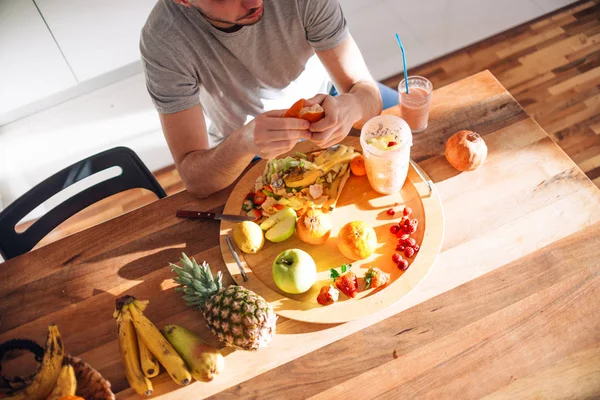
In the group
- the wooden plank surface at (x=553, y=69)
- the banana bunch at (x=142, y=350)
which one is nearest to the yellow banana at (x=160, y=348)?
the banana bunch at (x=142, y=350)

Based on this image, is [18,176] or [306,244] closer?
[306,244]

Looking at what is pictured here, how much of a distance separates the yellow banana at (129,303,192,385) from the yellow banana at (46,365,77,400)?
0.56 feet

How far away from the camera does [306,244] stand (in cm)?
133

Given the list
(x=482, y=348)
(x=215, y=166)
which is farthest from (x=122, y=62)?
(x=482, y=348)

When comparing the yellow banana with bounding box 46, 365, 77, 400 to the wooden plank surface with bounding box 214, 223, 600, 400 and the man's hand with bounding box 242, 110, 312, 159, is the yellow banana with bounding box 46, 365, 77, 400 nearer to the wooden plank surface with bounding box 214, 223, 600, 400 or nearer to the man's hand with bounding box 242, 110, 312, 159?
the wooden plank surface with bounding box 214, 223, 600, 400

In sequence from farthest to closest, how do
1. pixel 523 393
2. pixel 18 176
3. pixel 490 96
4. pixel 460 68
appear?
pixel 460 68 → pixel 18 176 → pixel 490 96 → pixel 523 393

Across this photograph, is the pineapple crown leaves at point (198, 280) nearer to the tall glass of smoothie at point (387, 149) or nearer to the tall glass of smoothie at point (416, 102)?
the tall glass of smoothie at point (387, 149)

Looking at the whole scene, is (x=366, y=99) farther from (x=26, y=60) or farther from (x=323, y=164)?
(x=26, y=60)

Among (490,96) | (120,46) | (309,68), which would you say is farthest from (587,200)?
(120,46)

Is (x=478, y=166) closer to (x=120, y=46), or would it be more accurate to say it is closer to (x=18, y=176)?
(x=120, y=46)

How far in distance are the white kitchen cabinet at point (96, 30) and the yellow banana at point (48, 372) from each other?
5.40ft

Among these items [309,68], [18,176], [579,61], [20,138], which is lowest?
[579,61]

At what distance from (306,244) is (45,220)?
3.11ft

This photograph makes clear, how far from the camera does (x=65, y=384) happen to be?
3.65 ft
